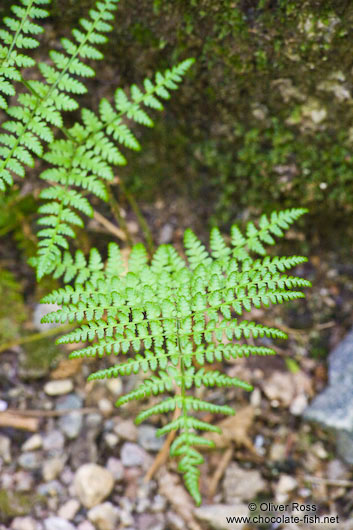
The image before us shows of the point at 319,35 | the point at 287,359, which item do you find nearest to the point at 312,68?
the point at 319,35

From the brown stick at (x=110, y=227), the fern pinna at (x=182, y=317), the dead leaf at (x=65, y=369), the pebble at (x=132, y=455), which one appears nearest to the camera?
the fern pinna at (x=182, y=317)

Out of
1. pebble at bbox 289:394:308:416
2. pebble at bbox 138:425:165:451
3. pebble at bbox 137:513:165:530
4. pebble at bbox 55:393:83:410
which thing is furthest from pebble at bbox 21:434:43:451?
pebble at bbox 289:394:308:416

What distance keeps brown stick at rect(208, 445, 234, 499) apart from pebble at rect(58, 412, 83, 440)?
94cm

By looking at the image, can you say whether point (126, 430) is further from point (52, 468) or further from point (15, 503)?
point (15, 503)

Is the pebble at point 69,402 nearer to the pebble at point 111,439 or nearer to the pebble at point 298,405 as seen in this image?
the pebble at point 111,439

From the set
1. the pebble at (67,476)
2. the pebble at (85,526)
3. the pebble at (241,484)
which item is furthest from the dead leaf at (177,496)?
the pebble at (67,476)

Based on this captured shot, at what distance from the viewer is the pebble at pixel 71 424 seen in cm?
293

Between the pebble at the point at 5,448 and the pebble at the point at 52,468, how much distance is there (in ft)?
0.78

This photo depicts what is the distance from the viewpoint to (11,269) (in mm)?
3295

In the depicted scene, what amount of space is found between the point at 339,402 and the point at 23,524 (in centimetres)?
211

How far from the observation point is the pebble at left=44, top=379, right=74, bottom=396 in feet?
10.0

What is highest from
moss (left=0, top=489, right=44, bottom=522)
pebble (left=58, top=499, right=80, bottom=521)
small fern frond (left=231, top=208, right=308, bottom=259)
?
small fern frond (left=231, top=208, right=308, bottom=259)

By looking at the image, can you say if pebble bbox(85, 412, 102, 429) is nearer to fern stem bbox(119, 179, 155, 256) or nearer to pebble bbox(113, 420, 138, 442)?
pebble bbox(113, 420, 138, 442)

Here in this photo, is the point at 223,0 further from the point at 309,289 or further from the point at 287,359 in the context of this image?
the point at 287,359
